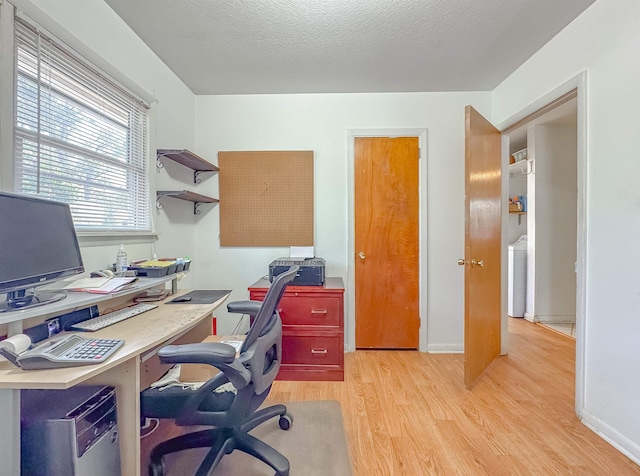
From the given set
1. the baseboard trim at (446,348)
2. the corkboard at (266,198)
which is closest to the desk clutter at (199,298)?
the corkboard at (266,198)

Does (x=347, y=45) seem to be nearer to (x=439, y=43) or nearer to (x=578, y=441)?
(x=439, y=43)

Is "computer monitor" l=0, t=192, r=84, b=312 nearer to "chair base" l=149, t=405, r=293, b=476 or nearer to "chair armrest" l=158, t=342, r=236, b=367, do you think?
"chair armrest" l=158, t=342, r=236, b=367

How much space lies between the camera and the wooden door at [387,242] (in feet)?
8.76

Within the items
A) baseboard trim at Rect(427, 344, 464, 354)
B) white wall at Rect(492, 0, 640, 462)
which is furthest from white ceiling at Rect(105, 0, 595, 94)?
baseboard trim at Rect(427, 344, 464, 354)

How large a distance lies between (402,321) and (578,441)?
4.39 feet

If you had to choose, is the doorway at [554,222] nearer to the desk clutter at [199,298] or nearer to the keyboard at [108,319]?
the desk clutter at [199,298]

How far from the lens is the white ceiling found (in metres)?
1.63

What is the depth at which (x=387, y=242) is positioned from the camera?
8.79 feet

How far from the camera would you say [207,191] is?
107 inches

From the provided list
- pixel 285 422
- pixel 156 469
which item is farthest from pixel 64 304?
pixel 285 422

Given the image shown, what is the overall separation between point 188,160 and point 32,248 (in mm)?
1407

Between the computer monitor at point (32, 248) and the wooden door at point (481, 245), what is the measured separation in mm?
2300

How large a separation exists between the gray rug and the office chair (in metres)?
0.14

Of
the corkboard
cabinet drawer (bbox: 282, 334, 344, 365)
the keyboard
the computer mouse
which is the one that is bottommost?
cabinet drawer (bbox: 282, 334, 344, 365)
